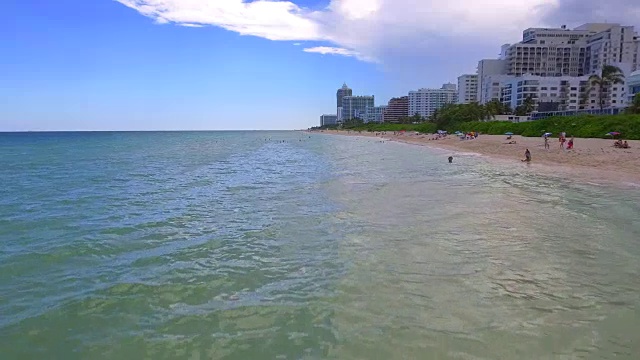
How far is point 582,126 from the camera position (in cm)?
5916

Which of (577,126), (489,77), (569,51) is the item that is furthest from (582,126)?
(569,51)

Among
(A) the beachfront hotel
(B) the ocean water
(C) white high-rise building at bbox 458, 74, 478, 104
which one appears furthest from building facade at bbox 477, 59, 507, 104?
(B) the ocean water

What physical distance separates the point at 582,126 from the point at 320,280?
61.9 meters

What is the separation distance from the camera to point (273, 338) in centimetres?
644

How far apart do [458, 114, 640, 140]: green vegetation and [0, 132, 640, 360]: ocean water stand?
39566 millimetres

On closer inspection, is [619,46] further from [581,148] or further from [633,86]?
[581,148]

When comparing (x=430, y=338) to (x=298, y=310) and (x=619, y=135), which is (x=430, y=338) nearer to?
(x=298, y=310)

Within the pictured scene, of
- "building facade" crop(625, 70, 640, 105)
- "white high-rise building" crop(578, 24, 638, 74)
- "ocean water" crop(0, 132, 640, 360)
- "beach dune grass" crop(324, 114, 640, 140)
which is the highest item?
"white high-rise building" crop(578, 24, 638, 74)

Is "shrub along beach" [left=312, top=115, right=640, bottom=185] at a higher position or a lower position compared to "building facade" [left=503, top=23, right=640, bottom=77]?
lower

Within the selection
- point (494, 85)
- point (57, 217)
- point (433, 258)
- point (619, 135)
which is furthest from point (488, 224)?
Result: point (494, 85)

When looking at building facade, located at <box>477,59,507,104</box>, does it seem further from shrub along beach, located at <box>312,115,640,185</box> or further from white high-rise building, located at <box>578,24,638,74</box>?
shrub along beach, located at <box>312,115,640,185</box>

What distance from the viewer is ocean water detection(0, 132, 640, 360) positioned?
20.7 ft

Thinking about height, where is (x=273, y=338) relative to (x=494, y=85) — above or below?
below

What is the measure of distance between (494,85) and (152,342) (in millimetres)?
171216
